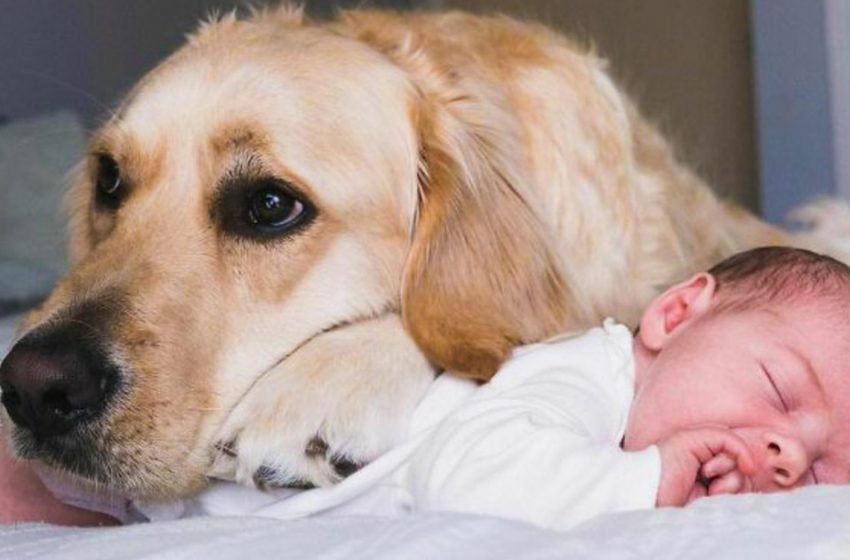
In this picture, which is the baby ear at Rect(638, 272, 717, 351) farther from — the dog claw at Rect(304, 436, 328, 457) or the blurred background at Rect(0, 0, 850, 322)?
the blurred background at Rect(0, 0, 850, 322)

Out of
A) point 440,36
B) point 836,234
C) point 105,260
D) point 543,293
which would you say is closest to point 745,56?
point 836,234

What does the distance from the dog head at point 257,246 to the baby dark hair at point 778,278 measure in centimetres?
20

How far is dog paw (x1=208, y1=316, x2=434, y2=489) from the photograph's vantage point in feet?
4.04

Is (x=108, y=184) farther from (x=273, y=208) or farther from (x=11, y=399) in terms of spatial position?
(x=11, y=399)

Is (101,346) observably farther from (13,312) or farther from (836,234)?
(13,312)

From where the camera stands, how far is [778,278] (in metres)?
1.33

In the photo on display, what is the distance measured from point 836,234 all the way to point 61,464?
4.30 feet

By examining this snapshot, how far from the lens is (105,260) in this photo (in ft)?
4.44

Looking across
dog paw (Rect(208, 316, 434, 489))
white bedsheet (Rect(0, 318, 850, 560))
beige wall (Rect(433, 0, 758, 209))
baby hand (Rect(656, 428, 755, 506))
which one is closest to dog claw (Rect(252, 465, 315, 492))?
dog paw (Rect(208, 316, 434, 489))

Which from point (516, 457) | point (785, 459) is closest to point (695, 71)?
point (785, 459)

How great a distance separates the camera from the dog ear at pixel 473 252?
1373 millimetres

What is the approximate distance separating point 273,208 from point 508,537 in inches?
22.5

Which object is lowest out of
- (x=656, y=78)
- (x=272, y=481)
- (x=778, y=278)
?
(x=656, y=78)

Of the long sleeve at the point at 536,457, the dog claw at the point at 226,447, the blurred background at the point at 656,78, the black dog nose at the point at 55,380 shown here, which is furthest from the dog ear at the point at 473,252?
the blurred background at the point at 656,78
